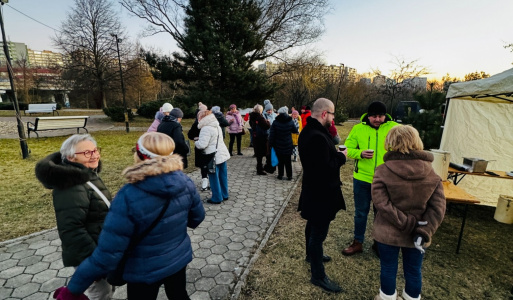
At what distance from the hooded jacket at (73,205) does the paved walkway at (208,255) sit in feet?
4.09

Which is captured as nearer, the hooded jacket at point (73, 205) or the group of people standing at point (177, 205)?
the group of people standing at point (177, 205)

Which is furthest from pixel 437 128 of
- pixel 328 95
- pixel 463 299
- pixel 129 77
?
pixel 129 77

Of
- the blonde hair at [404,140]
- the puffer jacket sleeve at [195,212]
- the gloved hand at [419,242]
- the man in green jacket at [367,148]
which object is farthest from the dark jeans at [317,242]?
the puffer jacket sleeve at [195,212]

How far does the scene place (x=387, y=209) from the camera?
2.10 meters

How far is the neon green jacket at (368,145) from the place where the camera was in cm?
314

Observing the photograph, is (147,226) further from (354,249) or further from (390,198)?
(354,249)

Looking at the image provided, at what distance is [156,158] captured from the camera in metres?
1.53

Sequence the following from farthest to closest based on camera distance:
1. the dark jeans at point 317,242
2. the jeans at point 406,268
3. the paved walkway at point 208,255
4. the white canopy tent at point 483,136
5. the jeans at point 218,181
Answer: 1. the white canopy tent at point 483,136
2. the jeans at point 218,181
3. the paved walkway at point 208,255
4. the dark jeans at point 317,242
5. the jeans at point 406,268

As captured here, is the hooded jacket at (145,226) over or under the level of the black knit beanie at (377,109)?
under

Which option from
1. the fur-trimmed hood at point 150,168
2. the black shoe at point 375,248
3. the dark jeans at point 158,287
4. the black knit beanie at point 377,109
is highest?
the black knit beanie at point 377,109

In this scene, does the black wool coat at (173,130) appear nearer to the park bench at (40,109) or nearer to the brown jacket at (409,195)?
the brown jacket at (409,195)


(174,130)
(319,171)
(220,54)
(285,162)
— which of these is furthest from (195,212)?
(220,54)

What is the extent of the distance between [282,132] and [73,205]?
4.81 m

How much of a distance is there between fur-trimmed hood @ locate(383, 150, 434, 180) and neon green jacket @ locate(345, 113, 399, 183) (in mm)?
1071
